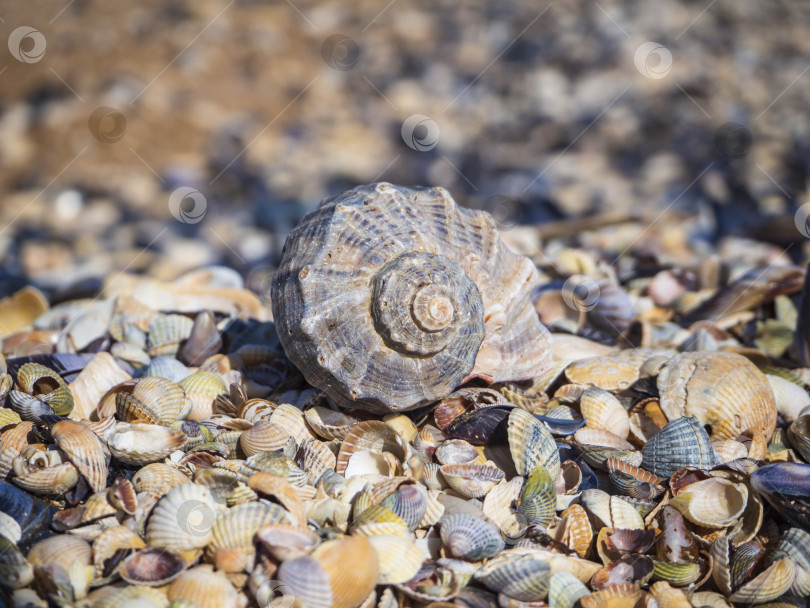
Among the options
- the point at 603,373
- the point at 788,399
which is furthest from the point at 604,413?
the point at 788,399

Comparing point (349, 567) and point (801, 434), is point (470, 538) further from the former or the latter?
point (801, 434)

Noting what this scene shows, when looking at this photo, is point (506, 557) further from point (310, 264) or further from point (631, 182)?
point (631, 182)

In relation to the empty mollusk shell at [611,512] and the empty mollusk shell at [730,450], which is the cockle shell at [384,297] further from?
the empty mollusk shell at [730,450]

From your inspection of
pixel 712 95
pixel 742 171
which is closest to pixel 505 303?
pixel 742 171

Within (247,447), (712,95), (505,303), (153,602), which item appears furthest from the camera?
(712,95)

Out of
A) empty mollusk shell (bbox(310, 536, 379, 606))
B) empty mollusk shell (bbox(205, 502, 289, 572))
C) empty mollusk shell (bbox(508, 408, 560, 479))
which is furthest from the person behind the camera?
empty mollusk shell (bbox(508, 408, 560, 479))

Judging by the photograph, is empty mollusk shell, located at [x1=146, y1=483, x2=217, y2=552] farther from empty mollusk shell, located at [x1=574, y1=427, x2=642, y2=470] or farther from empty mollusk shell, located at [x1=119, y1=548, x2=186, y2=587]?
empty mollusk shell, located at [x1=574, y1=427, x2=642, y2=470]

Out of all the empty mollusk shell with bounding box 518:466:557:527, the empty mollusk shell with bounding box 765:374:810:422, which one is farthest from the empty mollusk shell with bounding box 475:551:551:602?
the empty mollusk shell with bounding box 765:374:810:422
